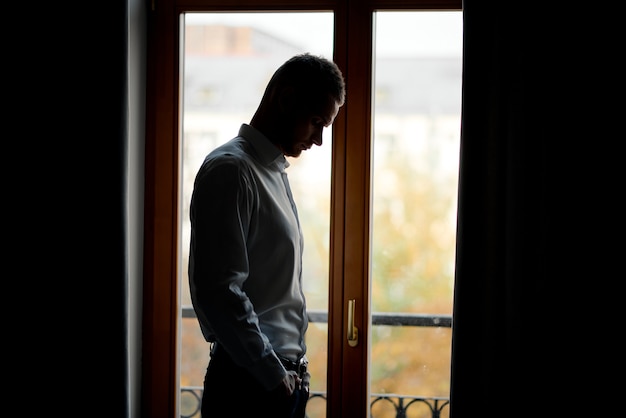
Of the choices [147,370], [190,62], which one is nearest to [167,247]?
[147,370]

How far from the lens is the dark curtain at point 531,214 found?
5.41ft

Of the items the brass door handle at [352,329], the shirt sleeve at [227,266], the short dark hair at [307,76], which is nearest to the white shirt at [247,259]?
the shirt sleeve at [227,266]

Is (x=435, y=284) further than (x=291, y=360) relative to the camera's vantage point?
Yes

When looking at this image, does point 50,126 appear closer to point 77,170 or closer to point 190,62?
point 77,170

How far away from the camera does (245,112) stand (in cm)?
204

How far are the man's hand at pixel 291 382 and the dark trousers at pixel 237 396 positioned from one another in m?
0.01

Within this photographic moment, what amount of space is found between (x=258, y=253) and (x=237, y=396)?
301 mm

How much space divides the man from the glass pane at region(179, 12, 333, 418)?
50 cm

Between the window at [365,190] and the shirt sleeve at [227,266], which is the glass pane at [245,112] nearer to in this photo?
the window at [365,190]

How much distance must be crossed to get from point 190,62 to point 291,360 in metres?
1.10

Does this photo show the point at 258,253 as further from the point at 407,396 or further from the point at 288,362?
the point at 407,396

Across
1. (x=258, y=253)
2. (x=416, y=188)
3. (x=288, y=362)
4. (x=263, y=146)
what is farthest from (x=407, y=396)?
(x=263, y=146)

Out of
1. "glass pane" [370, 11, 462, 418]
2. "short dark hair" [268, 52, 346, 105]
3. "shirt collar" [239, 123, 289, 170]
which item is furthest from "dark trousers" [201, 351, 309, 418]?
"glass pane" [370, 11, 462, 418]

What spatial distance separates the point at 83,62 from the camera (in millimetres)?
1751
